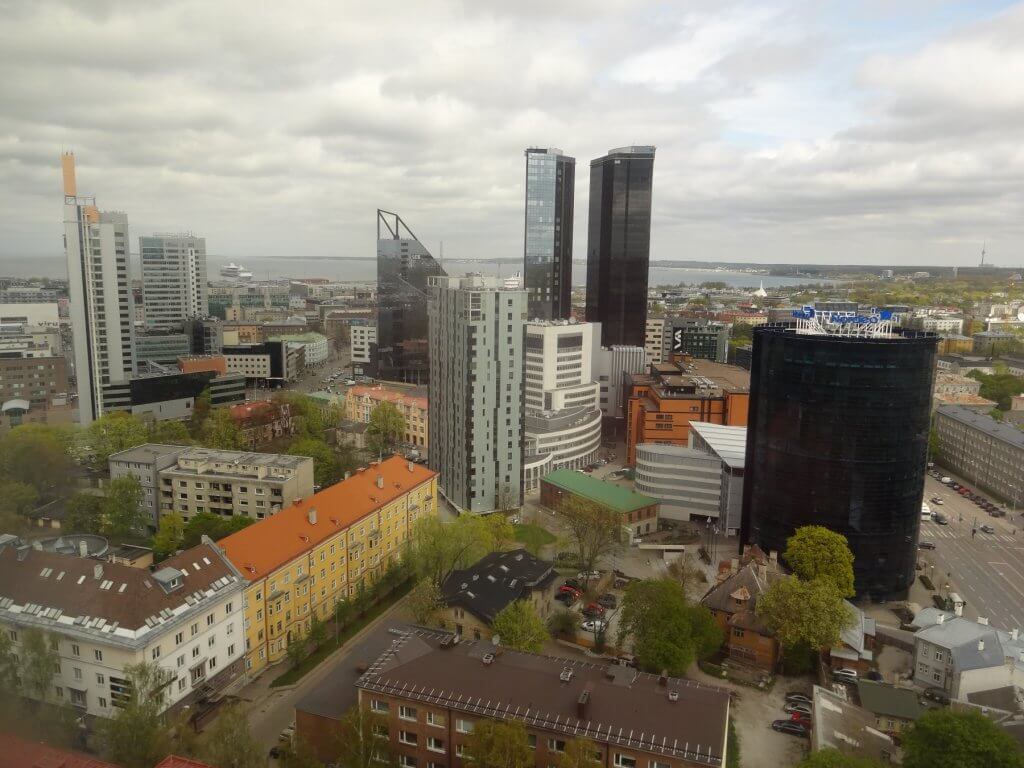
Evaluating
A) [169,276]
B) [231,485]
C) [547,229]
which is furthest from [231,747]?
[169,276]

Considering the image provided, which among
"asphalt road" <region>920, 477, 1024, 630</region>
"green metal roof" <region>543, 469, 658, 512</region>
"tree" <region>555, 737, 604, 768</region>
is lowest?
"asphalt road" <region>920, 477, 1024, 630</region>

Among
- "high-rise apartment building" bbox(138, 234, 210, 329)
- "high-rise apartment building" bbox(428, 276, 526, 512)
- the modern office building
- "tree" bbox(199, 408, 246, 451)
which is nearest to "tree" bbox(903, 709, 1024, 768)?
"high-rise apartment building" bbox(428, 276, 526, 512)

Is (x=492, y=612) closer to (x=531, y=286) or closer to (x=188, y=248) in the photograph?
(x=531, y=286)

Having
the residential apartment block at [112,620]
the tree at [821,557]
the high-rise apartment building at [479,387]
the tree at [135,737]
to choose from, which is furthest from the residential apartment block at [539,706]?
the high-rise apartment building at [479,387]

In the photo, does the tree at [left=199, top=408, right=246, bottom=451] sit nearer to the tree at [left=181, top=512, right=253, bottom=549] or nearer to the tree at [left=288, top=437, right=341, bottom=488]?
the tree at [left=288, top=437, right=341, bottom=488]

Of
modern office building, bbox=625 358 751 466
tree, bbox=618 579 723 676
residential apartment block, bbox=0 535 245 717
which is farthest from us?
modern office building, bbox=625 358 751 466

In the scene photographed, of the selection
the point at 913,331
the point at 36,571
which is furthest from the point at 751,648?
the point at 36,571

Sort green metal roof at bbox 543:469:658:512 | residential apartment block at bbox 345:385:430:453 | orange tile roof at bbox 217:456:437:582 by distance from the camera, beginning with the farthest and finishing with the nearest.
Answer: residential apartment block at bbox 345:385:430:453, green metal roof at bbox 543:469:658:512, orange tile roof at bbox 217:456:437:582
